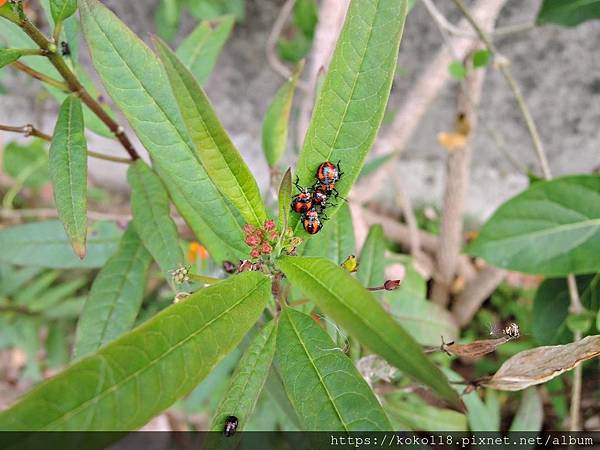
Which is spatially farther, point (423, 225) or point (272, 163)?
point (423, 225)

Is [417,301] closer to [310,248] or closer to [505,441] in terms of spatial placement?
[505,441]

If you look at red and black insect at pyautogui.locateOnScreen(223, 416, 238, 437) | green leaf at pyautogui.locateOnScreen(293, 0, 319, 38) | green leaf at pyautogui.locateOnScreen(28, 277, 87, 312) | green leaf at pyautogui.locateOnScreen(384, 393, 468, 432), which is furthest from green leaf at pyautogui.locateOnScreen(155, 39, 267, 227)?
green leaf at pyautogui.locateOnScreen(28, 277, 87, 312)

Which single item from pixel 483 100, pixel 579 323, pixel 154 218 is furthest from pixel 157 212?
pixel 483 100

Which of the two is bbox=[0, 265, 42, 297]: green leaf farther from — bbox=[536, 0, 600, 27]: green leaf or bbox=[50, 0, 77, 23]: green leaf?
bbox=[536, 0, 600, 27]: green leaf

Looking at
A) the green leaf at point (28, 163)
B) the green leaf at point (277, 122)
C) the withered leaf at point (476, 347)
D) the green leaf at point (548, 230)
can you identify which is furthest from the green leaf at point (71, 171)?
the green leaf at point (28, 163)

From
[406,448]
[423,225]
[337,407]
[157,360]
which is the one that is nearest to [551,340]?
[406,448]

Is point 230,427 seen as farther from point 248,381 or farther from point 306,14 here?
point 306,14

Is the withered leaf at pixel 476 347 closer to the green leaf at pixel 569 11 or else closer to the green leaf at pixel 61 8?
the green leaf at pixel 61 8
